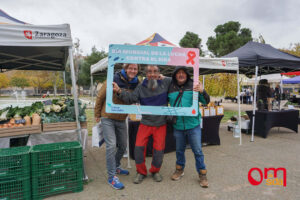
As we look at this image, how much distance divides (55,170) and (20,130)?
946mm

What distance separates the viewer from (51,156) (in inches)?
110

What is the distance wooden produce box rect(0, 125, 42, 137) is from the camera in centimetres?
307

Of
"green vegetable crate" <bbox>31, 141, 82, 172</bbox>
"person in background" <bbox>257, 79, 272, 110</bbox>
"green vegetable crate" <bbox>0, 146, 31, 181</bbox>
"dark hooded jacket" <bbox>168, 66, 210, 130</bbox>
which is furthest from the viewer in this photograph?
"person in background" <bbox>257, 79, 272, 110</bbox>

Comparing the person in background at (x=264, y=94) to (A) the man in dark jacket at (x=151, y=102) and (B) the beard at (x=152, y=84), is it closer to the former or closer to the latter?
(A) the man in dark jacket at (x=151, y=102)

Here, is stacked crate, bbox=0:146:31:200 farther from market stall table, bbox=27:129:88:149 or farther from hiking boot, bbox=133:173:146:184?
hiking boot, bbox=133:173:146:184

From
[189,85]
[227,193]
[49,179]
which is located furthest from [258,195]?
[49,179]

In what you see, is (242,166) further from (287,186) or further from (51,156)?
(51,156)

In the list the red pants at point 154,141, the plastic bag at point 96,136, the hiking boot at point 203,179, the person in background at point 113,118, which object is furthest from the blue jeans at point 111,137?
the hiking boot at point 203,179

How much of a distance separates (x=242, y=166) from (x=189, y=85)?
2.17m

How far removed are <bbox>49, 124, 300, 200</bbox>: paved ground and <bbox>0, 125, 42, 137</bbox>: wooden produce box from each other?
3.73 ft

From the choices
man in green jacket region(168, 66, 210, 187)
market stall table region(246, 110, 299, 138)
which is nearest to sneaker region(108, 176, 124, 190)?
man in green jacket region(168, 66, 210, 187)

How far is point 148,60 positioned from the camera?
9.41 ft

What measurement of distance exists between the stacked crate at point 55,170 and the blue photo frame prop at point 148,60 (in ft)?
2.91

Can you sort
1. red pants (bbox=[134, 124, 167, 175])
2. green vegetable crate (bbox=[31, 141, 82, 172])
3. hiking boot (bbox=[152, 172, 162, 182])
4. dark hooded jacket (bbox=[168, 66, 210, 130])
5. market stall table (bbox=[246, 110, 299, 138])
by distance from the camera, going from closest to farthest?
1. green vegetable crate (bbox=[31, 141, 82, 172])
2. dark hooded jacket (bbox=[168, 66, 210, 130])
3. red pants (bbox=[134, 124, 167, 175])
4. hiking boot (bbox=[152, 172, 162, 182])
5. market stall table (bbox=[246, 110, 299, 138])
